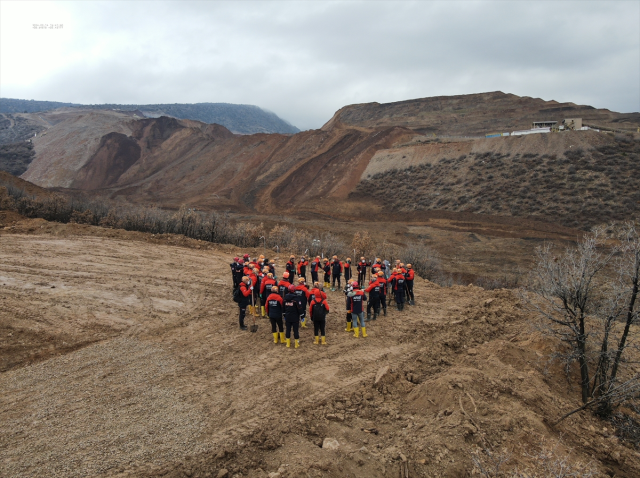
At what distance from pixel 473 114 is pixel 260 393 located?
3141 inches

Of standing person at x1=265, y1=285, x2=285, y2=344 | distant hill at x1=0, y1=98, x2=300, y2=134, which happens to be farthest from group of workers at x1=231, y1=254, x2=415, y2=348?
distant hill at x1=0, y1=98, x2=300, y2=134

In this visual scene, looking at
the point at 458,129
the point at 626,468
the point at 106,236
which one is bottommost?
the point at 626,468

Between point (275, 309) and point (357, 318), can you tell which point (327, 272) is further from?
point (275, 309)

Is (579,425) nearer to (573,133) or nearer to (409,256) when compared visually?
(409,256)

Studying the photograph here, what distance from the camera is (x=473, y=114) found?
76.0 metres

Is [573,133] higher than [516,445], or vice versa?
[573,133]

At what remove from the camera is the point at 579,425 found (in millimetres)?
7270

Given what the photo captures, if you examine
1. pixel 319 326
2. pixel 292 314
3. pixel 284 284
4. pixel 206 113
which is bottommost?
pixel 319 326

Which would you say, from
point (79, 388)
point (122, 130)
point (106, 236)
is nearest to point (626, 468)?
point (79, 388)

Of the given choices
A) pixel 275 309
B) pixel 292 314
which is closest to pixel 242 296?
pixel 275 309

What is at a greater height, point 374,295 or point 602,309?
point 602,309

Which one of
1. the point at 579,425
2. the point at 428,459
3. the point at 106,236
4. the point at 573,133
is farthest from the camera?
the point at 573,133

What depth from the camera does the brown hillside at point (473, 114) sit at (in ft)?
216

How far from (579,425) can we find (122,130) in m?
90.1
